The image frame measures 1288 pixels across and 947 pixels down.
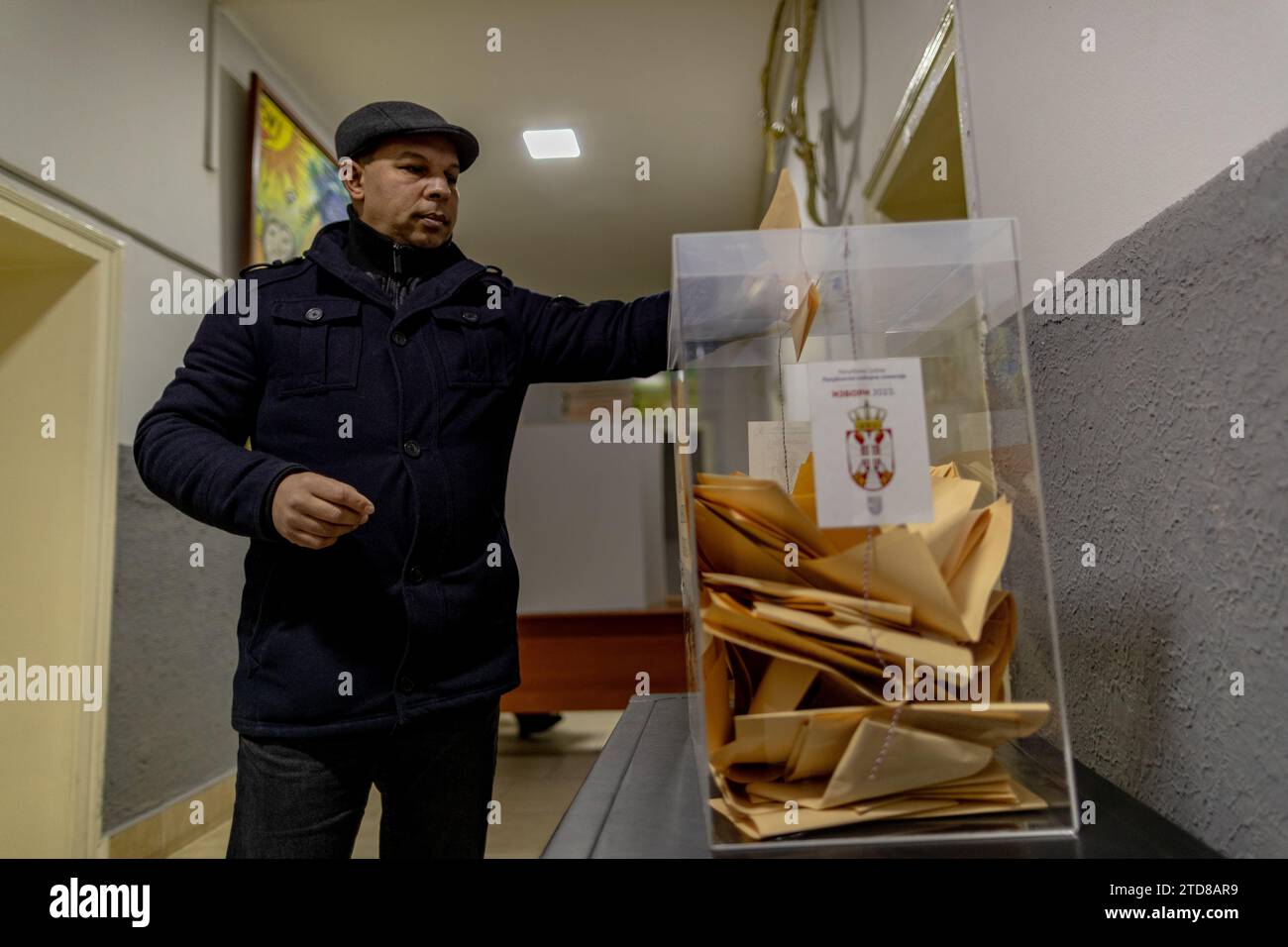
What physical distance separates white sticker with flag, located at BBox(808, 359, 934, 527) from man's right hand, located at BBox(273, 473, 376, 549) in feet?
1.38

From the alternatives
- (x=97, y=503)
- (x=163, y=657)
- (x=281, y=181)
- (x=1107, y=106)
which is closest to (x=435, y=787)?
(x=1107, y=106)

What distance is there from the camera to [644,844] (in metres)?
0.53

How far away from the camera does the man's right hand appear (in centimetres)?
72

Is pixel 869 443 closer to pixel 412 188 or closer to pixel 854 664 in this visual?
pixel 854 664

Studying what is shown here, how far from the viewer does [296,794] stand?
902mm

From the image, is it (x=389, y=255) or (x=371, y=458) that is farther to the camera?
(x=389, y=255)

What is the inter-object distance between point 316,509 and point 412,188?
51 centimetres

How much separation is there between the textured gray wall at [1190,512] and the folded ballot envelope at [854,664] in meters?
0.09

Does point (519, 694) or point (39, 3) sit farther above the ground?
point (39, 3)

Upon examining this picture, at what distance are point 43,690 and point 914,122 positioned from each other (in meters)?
2.44

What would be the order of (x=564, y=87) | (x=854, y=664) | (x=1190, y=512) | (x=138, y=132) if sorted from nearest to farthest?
(x=854, y=664)
(x=1190, y=512)
(x=138, y=132)
(x=564, y=87)

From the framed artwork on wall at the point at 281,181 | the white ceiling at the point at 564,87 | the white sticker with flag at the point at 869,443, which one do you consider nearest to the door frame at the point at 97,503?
the framed artwork on wall at the point at 281,181
